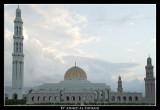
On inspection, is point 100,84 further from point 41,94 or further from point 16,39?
point 16,39


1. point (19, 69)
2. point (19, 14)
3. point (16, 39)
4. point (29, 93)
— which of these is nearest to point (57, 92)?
point (29, 93)

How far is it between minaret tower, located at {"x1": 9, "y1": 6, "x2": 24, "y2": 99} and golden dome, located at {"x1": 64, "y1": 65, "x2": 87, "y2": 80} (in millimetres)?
14048

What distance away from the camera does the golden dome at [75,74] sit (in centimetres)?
6934

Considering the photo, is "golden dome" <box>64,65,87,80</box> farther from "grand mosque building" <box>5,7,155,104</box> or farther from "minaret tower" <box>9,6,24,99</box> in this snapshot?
"minaret tower" <box>9,6,24,99</box>

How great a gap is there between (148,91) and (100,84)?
12730 mm

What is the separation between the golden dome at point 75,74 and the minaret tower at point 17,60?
1405cm

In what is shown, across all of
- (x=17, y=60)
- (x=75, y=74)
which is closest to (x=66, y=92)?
(x=75, y=74)

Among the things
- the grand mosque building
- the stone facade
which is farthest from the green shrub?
the stone facade

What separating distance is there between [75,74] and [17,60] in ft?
55.3

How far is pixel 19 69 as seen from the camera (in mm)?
60469

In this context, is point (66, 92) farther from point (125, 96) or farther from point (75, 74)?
point (125, 96)

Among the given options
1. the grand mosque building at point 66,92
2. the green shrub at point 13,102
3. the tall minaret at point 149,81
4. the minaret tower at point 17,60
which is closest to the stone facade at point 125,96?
the grand mosque building at point 66,92

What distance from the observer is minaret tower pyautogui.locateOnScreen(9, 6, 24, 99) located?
59.8m

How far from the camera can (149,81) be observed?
60375 millimetres
